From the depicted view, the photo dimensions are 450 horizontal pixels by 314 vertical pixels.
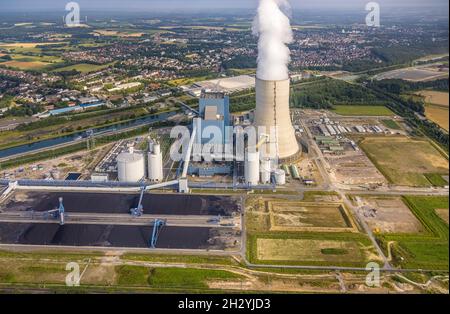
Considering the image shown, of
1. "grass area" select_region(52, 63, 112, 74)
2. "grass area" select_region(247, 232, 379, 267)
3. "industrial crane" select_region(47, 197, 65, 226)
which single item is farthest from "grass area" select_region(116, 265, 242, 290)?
"grass area" select_region(52, 63, 112, 74)

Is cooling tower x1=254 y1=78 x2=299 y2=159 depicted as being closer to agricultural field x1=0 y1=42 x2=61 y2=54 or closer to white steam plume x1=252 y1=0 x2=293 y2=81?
white steam plume x1=252 y1=0 x2=293 y2=81

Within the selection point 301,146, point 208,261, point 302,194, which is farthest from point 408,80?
point 208,261

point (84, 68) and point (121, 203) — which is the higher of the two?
point (84, 68)

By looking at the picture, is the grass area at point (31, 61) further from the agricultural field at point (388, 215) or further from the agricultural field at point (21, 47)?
the agricultural field at point (388, 215)

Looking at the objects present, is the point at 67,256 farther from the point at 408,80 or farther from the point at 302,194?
the point at 408,80

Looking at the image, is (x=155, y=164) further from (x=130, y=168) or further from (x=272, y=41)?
(x=272, y=41)

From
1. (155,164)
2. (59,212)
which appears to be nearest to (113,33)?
(155,164)
